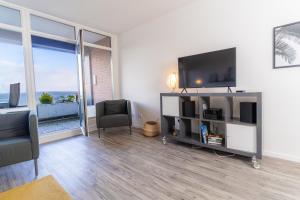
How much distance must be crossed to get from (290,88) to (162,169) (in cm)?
197

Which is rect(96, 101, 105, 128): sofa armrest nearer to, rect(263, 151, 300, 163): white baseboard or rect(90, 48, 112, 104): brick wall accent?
rect(90, 48, 112, 104): brick wall accent

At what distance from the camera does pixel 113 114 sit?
3744 mm

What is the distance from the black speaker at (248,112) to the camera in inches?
81.4

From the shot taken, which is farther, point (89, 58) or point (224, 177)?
point (89, 58)

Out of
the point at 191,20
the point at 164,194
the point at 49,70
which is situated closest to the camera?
the point at 164,194

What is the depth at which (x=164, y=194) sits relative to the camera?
1.55 meters

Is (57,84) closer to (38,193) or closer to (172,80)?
(172,80)

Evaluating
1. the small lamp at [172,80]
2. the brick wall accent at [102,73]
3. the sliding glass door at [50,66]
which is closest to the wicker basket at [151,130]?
the small lamp at [172,80]

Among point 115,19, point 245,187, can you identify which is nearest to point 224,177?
point 245,187

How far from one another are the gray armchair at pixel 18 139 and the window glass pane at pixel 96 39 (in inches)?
95.7

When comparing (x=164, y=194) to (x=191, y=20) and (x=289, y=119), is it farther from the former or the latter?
(x=191, y=20)

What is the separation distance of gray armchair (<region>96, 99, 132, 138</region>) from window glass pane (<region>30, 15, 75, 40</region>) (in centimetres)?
179

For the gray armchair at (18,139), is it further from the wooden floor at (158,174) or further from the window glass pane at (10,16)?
the window glass pane at (10,16)

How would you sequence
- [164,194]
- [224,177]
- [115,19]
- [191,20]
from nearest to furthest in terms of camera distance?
[164,194]
[224,177]
[191,20]
[115,19]
